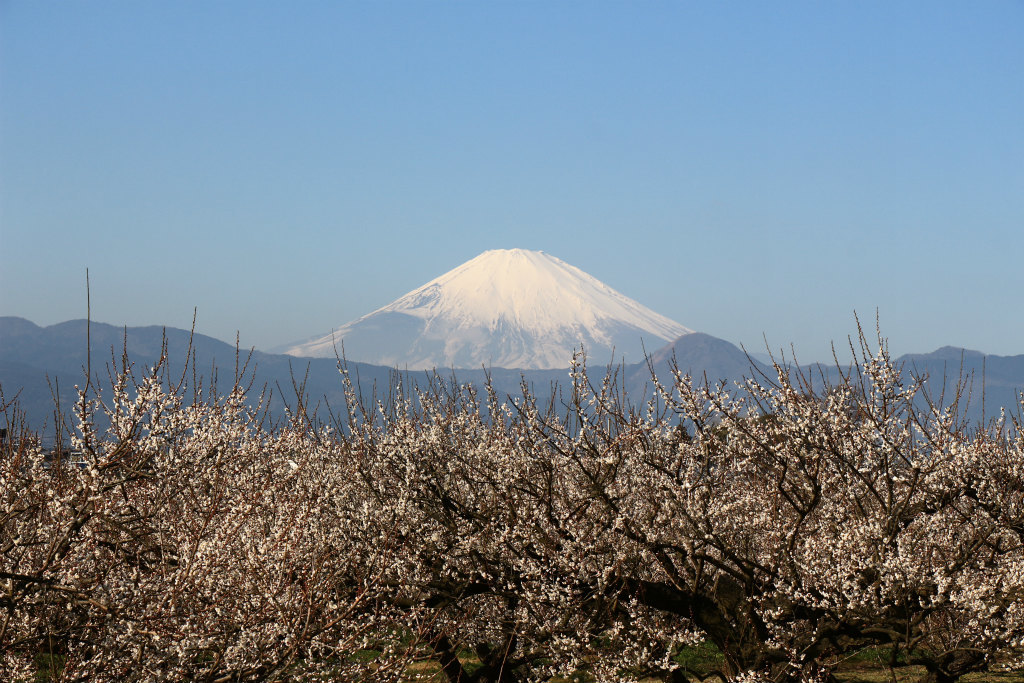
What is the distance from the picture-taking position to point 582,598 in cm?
1243

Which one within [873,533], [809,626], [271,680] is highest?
[873,533]

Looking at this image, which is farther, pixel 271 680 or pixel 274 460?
pixel 274 460

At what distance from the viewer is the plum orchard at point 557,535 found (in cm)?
927

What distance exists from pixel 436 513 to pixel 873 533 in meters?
6.29

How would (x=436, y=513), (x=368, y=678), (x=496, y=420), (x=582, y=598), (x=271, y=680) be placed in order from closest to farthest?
(x=271, y=680), (x=368, y=678), (x=582, y=598), (x=436, y=513), (x=496, y=420)

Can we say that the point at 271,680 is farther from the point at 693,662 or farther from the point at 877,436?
the point at 693,662

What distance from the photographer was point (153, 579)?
902 centimetres

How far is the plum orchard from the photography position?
365 inches

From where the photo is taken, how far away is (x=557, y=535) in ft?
43.9

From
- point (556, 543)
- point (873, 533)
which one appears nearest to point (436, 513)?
point (556, 543)

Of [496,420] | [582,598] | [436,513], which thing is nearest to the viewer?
[582,598]

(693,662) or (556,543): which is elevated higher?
(556,543)

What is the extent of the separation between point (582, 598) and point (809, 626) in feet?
11.0

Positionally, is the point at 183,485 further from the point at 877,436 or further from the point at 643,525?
the point at 877,436
